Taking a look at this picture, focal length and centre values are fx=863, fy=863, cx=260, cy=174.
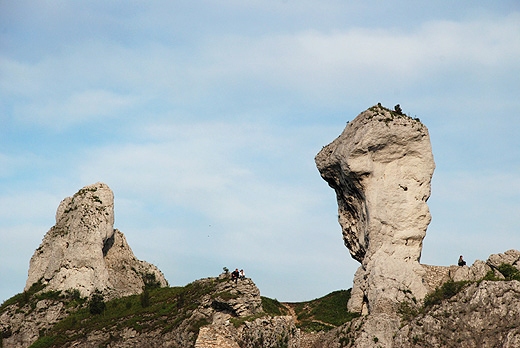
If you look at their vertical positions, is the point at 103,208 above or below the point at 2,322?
above

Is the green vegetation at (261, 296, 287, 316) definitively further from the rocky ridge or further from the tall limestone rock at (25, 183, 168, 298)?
the tall limestone rock at (25, 183, 168, 298)

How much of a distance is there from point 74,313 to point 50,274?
6.25m

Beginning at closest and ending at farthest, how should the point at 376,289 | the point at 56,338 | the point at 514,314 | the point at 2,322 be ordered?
the point at 514,314
the point at 376,289
the point at 56,338
the point at 2,322

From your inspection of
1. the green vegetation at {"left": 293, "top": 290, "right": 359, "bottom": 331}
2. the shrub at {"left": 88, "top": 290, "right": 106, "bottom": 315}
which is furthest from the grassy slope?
the shrub at {"left": 88, "top": 290, "right": 106, "bottom": 315}

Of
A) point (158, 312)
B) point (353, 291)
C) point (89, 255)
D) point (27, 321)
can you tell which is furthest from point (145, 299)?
point (353, 291)

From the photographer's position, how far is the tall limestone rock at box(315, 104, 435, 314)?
6838 cm

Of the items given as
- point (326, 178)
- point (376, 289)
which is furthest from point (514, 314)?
point (326, 178)

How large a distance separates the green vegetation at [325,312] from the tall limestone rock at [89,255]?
56.5 ft

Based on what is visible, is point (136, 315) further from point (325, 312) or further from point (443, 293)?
point (443, 293)

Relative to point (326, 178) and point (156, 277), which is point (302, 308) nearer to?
point (326, 178)

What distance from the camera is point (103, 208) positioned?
83562 mm

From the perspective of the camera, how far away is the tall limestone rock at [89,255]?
7938 centimetres

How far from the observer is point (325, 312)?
7088 centimetres

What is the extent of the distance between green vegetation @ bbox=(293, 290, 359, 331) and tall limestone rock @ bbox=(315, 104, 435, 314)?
144cm
